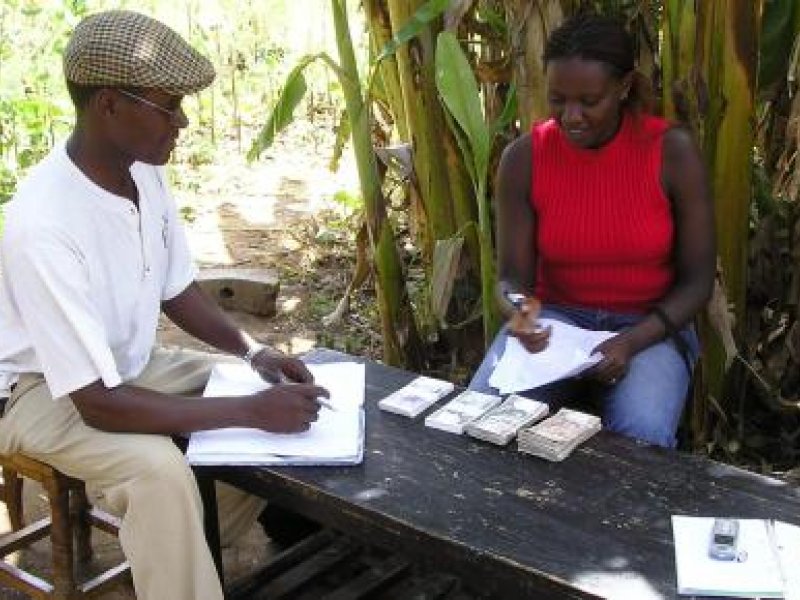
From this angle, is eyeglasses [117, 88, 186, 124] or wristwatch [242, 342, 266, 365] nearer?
eyeglasses [117, 88, 186, 124]

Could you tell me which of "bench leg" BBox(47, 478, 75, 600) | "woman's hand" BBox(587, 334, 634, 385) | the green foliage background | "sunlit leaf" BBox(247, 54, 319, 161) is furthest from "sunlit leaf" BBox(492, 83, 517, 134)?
the green foliage background

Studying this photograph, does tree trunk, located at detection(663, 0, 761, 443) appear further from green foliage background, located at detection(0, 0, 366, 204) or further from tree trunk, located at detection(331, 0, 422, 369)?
green foliage background, located at detection(0, 0, 366, 204)

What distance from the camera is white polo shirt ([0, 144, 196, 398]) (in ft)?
7.90

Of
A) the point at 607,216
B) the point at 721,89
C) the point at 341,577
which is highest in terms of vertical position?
the point at 721,89

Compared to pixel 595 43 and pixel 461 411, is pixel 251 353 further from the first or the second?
pixel 595 43

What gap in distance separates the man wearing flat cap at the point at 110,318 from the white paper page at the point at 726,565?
0.85 m

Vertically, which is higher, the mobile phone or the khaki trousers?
the mobile phone

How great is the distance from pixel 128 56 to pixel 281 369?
837 mm

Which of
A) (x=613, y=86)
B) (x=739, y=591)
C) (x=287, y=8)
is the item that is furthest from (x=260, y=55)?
(x=739, y=591)

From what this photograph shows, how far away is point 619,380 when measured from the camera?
2.96m

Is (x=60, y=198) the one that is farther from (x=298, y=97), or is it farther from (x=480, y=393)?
(x=298, y=97)

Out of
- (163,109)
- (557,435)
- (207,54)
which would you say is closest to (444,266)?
(557,435)

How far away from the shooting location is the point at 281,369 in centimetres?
280

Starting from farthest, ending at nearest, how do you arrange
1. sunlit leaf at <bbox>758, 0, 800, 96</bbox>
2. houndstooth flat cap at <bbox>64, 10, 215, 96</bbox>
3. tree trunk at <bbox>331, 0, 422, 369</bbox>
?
tree trunk at <bbox>331, 0, 422, 369</bbox> → sunlit leaf at <bbox>758, 0, 800, 96</bbox> → houndstooth flat cap at <bbox>64, 10, 215, 96</bbox>
